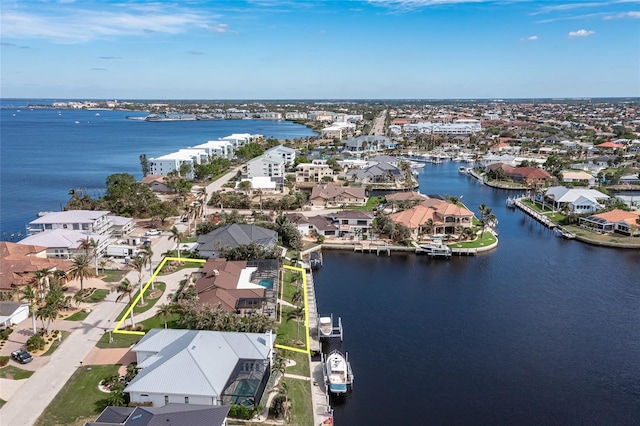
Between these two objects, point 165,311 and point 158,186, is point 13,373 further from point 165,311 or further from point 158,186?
point 158,186

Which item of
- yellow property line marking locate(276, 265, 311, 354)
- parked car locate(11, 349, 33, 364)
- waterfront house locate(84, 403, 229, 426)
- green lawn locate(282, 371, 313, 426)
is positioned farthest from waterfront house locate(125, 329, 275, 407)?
parked car locate(11, 349, 33, 364)

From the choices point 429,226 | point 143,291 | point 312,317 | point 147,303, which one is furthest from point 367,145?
point 147,303

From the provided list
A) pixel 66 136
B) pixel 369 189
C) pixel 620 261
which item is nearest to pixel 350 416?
pixel 620 261

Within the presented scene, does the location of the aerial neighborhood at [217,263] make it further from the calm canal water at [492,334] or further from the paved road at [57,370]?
the calm canal water at [492,334]

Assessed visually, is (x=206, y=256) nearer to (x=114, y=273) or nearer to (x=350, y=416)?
(x=114, y=273)

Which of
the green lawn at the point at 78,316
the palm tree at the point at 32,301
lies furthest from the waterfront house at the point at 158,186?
the green lawn at the point at 78,316
